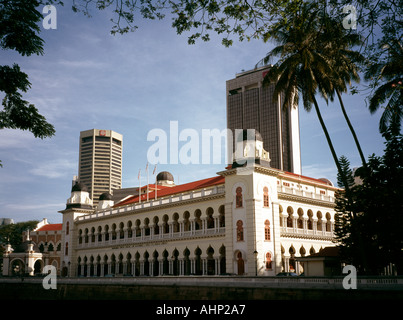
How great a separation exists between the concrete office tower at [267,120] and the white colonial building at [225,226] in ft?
237

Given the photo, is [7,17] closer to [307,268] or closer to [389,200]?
[389,200]

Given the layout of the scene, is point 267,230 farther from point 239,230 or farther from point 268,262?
point 268,262

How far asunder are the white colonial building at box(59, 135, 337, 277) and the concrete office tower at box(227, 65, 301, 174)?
2839 inches

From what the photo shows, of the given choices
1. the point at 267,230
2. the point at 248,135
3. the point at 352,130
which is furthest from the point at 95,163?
the point at 352,130

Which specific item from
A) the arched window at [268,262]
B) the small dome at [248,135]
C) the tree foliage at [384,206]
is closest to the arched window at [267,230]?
the arched window at [268,262]

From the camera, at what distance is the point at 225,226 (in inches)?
1775

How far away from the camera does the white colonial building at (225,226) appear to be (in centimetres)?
4328

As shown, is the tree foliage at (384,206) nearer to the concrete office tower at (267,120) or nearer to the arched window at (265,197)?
the arched window at (265,197)

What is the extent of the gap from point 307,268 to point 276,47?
60.9 feet

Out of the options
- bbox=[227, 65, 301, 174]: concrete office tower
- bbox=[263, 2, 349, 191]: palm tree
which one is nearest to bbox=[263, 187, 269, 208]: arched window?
bbox=[263, 2, 349, 191]: palm tree

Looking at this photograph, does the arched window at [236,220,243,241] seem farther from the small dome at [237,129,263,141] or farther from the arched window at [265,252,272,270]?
the small dome at [237,129,263,141]

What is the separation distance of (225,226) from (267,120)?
88043 mm

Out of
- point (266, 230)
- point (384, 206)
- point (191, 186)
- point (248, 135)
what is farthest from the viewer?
point (191, 186)
